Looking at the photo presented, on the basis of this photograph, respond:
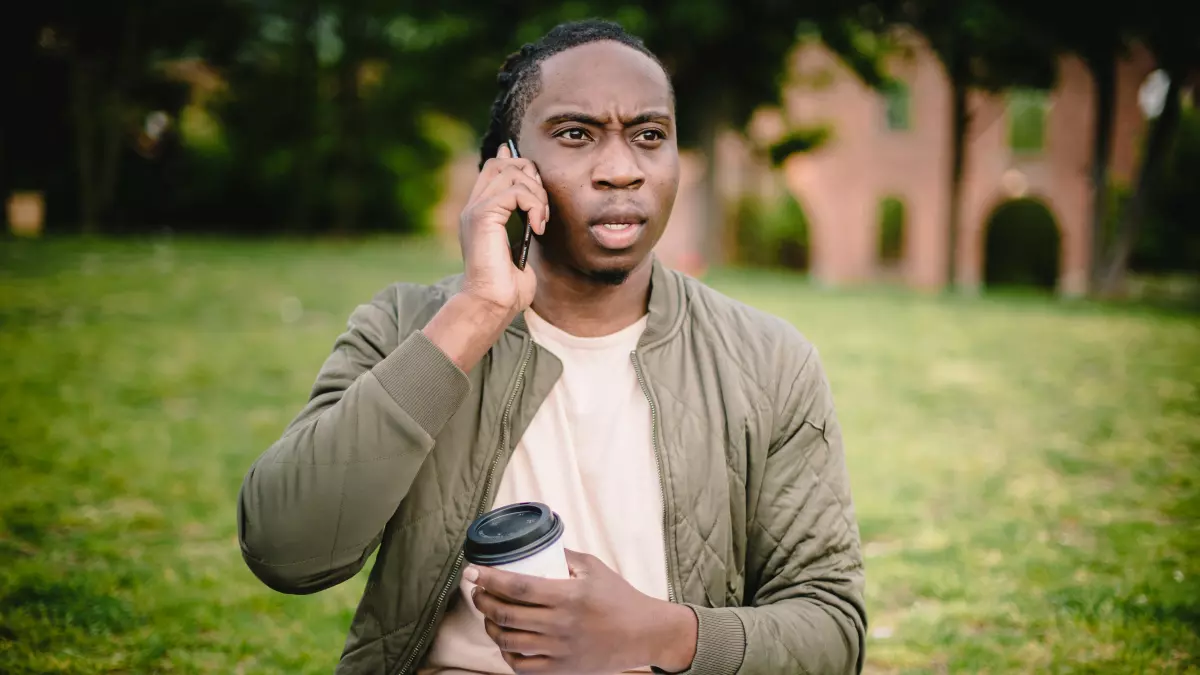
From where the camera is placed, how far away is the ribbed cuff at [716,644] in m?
2.14

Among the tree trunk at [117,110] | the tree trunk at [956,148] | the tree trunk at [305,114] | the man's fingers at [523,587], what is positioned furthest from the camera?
the tree trunk at [305,114]

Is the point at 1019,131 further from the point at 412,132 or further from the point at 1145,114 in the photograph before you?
the point at 412,132

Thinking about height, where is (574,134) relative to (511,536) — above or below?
above

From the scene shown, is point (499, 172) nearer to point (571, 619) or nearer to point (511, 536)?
point (511, 536)

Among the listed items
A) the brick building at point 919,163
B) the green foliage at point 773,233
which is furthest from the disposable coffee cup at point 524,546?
the green foliage at point 773,233

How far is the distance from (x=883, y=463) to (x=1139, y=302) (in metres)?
13.6

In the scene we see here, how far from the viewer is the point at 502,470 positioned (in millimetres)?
2361

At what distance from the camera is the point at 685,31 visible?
22797 millimetres

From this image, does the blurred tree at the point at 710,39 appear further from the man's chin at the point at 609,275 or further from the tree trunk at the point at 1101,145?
the man's chin at the point at 609,275

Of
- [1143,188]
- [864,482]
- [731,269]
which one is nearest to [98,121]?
[731,269]

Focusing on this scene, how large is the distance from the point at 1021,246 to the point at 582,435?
31.4m

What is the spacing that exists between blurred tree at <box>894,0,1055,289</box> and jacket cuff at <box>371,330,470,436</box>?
1988 cm

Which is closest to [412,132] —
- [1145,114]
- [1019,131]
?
[1019,131]

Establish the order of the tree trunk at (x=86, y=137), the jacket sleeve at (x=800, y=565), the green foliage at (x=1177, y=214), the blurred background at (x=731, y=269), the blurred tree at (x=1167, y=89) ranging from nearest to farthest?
the jacket sleeve at (x=800, y=565) → the blurred background at (x=731, y=269) → the blurred tree at (x=1167, y=89) → the tree trunk at (x=86, y=137) → the green foliage at (x=1177, y=214)
